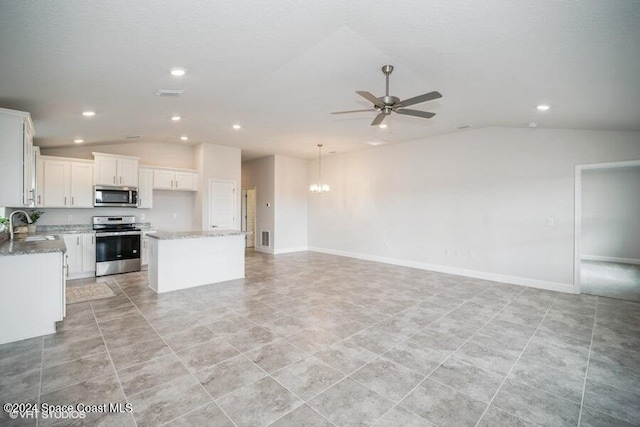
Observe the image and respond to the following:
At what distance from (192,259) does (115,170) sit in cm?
286

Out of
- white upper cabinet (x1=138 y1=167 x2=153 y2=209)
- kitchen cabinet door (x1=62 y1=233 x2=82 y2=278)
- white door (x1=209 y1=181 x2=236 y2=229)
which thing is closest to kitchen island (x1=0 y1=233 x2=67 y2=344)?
kitchen cabinet door (x1=62 y1=233 x2=82 y2=278)

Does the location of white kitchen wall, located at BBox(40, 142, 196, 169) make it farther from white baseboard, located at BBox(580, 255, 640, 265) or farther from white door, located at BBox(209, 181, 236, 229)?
white baseboard, located at BBox(580, 255, 640, 265)

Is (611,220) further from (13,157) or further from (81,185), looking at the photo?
(81,185)

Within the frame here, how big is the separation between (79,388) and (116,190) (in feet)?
16.2

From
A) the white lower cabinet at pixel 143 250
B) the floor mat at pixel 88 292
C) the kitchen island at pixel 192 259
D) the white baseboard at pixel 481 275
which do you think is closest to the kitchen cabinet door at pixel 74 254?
the floor mat at pixel 88 292

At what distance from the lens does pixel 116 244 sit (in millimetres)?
6020

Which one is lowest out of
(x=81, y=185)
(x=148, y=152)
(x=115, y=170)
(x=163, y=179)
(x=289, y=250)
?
(x=289, y=250)

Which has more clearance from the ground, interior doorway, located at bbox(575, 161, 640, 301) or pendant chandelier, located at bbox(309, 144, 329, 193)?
pendant chandelier, located at bbox(309, 144, 329, 193)

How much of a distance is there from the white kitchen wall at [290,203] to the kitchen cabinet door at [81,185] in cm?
442

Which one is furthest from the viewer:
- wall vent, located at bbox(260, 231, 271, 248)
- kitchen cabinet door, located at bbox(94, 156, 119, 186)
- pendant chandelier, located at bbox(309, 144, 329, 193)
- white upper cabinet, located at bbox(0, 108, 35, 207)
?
wall vent, located at bbox(260, 231, 271, 248)

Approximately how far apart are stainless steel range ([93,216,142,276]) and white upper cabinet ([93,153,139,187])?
778 millimetres

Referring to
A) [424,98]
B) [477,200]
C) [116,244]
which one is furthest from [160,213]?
[477,200]

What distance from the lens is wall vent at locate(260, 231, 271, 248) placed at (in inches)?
357

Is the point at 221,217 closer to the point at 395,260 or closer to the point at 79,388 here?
the point at 395,260
